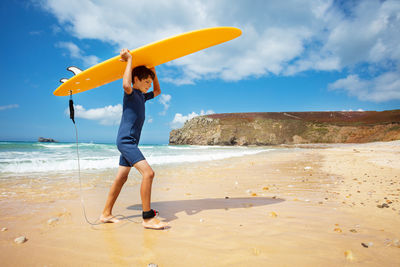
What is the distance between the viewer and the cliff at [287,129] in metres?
49.6

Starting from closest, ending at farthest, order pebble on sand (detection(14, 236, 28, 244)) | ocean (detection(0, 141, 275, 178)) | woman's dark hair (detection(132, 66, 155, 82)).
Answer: pebble on sand (detection(14, 236, 28, 244))
woman's dark hair (detection(132, 66, 155, 82))
ocean (detection(0, 141, 275, 178))

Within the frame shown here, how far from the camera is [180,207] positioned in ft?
10.4

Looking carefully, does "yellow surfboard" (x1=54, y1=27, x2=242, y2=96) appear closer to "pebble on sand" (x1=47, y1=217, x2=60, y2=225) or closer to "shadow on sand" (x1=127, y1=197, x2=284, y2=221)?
"pebble on sand" (x1=47, y1=217, x2=60, y2=225)

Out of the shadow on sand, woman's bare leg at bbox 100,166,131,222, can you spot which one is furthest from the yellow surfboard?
the shadow on sand

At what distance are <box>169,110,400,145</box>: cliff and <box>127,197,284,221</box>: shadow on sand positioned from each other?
2038 inches

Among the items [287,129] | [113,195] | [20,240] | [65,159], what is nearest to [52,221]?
[20,240]

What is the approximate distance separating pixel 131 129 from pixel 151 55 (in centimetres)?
111

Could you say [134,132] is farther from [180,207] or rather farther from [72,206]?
[72,206]

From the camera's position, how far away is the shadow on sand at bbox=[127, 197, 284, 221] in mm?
3012

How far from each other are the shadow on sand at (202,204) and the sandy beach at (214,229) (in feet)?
0.05

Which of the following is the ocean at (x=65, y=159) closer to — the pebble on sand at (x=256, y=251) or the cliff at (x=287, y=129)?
the pebble on sand at (x=256, y=251)

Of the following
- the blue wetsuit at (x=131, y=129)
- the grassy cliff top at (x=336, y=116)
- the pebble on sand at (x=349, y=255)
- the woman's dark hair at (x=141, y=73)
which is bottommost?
the pebble on sand at (x=349, y=255)

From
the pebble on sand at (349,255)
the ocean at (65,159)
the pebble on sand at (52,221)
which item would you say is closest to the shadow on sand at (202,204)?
the pebble on sand at (52,221)

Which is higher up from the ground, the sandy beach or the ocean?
the ocean
